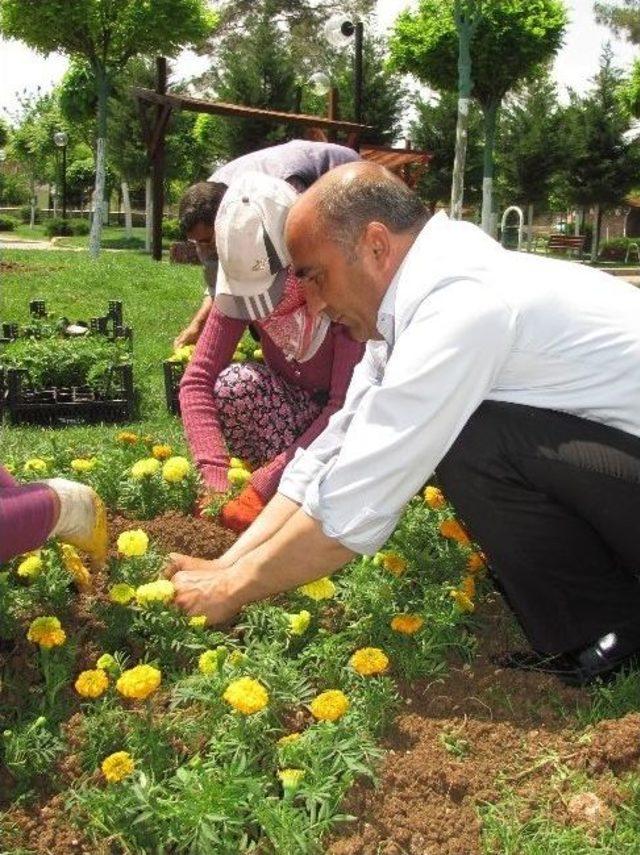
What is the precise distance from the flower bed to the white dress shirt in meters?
0.35

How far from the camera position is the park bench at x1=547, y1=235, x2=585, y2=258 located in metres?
31.7

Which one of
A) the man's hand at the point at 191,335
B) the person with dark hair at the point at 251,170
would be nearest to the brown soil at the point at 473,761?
the person with dark hair at the point at 251,170

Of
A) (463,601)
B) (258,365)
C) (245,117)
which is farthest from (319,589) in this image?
(245,117)

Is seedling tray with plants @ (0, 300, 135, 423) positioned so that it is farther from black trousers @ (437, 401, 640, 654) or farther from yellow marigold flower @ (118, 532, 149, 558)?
black trousers @ (437, 401, 640, 654)

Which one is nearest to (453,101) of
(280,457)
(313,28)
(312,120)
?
(313,28)

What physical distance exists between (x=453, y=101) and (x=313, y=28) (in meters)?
9.15

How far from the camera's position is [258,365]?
12.3ft

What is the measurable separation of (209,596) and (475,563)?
2.86ft

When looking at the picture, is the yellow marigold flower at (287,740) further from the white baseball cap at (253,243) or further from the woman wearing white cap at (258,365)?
the white baseball cap at (253,243)

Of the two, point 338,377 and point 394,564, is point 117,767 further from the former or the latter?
point 338,377

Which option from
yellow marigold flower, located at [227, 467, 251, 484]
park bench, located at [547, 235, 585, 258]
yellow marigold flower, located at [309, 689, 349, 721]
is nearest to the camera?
yellow marigold flower, located at [309, 689, 349, 721]

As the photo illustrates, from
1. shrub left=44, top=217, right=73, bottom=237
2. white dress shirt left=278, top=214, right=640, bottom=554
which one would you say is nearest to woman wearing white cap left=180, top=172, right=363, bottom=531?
white dress shirt left=278, top=214, right=640, bottom=554

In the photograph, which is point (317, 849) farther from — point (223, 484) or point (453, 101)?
point (453, 101)

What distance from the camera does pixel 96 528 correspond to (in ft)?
8.07
